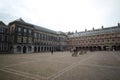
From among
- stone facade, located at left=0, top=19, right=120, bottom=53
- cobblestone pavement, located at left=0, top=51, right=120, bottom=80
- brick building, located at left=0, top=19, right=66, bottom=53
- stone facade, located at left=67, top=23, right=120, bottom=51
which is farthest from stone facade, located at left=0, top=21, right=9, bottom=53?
stone facade, located at left=67, top=23, right=120, bottom=51

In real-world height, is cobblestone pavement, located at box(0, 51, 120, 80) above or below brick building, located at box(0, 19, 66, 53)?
below

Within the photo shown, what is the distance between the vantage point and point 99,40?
2216 inches

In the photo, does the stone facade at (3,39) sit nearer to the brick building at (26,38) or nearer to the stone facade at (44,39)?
the stone facade at (44,39)

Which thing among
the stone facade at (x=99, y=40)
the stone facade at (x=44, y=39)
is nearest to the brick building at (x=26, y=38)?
the stone facade at (x=44, y=39)

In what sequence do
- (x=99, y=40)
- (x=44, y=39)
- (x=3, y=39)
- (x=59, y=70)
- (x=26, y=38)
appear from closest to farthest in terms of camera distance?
(x=59, y=70) < (x=3, y=39) < (x=26, y=38) < (x=44, y=39) < (x=99, y=40)

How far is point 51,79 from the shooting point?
243 inches

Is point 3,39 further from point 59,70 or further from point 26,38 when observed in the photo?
point 59,70

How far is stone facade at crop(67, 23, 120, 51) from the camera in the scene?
51.5 meters

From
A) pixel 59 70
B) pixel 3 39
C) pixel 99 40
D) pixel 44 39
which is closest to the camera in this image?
pixel 59 70

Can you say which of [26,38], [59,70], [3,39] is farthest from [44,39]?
[59,70]

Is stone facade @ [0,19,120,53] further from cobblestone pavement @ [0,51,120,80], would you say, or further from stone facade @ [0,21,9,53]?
cobblestone pavement @ [0,51,120,80]

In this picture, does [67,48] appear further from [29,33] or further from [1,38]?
[1,38]

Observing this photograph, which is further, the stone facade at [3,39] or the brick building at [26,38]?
the brick building at [26,38]

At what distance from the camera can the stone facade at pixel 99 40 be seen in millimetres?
51469
